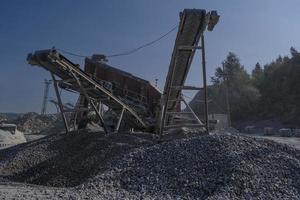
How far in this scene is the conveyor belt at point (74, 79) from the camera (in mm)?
A: 11039

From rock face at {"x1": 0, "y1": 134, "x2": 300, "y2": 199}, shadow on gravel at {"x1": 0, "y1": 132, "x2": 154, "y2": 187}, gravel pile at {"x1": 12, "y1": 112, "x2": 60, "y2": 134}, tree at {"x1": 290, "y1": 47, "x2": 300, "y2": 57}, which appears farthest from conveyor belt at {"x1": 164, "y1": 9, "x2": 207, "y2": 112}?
tree at {"x1": 290, "y1": 47, "x2": 300, "y2": 57}

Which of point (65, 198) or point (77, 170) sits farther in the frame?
point (77, 170)

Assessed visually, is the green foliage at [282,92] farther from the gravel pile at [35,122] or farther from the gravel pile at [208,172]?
the gravel pile at [208,172]

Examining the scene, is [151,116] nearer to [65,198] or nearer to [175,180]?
[175,180]

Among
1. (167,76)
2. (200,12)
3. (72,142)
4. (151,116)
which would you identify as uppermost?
(200,12)

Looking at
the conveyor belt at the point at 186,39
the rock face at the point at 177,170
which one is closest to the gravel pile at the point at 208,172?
the rock face at the point at 177,170

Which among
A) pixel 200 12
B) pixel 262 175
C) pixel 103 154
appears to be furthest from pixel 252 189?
pixel 200 12

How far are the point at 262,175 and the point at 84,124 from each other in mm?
9608

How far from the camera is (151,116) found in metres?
14.4

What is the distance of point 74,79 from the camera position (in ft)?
38.3

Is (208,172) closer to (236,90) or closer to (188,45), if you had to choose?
(188,45)

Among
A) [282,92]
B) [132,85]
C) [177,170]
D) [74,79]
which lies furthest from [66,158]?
[282,92]

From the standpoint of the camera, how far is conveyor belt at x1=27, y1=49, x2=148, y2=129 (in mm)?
11039

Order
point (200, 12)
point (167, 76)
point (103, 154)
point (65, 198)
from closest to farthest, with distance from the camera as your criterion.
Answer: point (65, 198)
point (103, 154)
point (200, 12)
point (167, 76)
